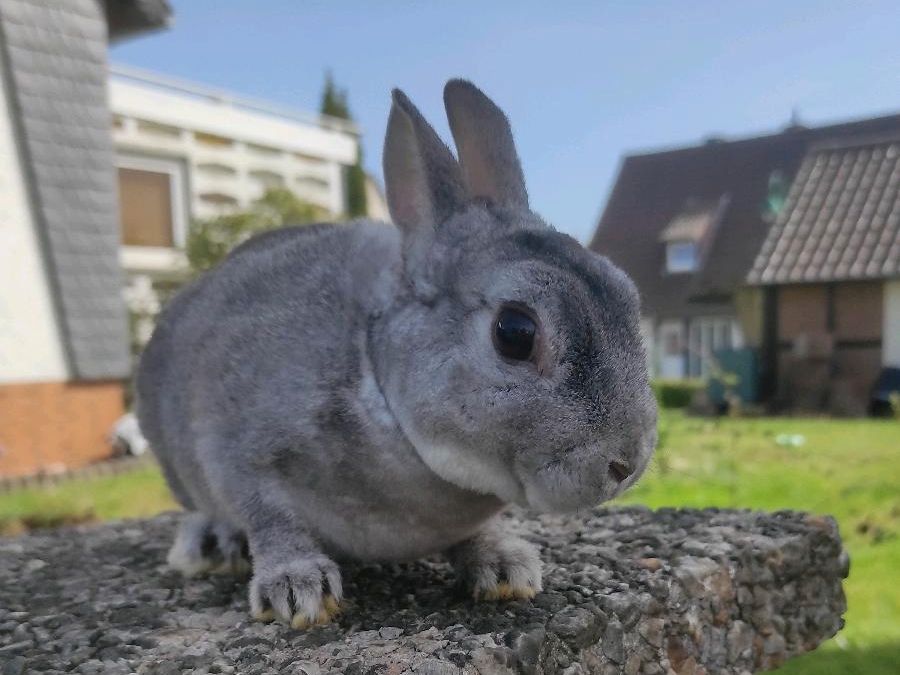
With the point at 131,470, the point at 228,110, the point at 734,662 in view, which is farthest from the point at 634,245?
the point at 734,662

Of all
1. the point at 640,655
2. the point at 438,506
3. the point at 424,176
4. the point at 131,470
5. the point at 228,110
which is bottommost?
the point at 131,470

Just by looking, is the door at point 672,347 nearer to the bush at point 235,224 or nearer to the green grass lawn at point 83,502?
the bush at point 235,224

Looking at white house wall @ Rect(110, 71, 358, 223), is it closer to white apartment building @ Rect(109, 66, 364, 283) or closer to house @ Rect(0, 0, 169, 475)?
white apartment building @ Rect(109, 66, 364, 283)

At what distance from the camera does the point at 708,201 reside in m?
16.1

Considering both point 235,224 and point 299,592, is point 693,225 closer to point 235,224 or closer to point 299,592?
point 235,224

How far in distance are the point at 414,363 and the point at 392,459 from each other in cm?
19

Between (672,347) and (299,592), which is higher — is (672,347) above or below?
below

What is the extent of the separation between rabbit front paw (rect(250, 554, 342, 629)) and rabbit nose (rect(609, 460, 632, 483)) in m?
0.59

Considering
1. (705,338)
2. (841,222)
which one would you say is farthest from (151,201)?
(705,338)

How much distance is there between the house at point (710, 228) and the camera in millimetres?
11711

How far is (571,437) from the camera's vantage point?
4.15 ft

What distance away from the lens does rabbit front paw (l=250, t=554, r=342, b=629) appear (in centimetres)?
154

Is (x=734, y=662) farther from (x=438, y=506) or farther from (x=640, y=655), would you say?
(x=438, y=506)

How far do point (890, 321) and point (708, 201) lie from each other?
6.37m
